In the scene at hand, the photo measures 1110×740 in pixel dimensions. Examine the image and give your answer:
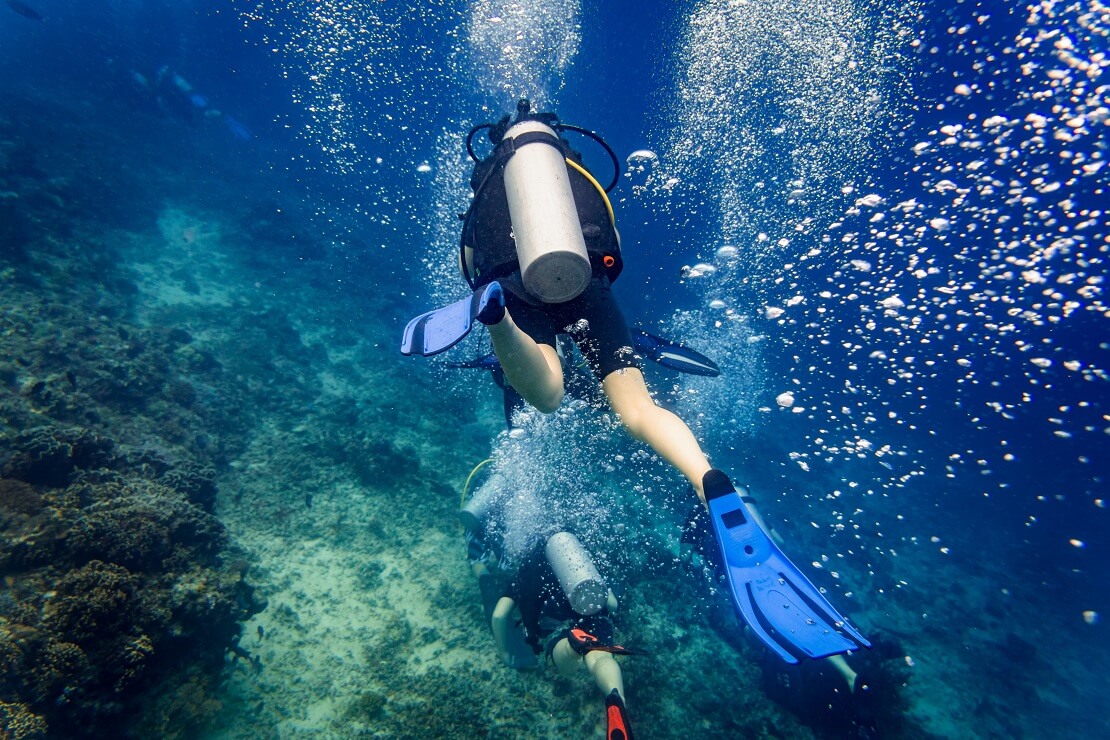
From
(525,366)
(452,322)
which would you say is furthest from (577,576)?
(452,322)

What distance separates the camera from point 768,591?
2.85m

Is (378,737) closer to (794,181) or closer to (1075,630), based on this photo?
(1075,630)

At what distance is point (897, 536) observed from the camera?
1823cm

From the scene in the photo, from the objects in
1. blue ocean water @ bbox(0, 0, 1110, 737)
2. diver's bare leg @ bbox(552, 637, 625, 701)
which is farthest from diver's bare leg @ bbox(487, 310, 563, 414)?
blue ocean water @ bbox(0, 0, 1110, 737)

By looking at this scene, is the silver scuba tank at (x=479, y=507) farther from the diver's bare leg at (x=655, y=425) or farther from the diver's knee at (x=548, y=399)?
the diver's knee at (x=548, y=399)

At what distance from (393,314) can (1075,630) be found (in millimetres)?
28421

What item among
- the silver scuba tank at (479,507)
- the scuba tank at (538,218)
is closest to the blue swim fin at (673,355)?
the scuba tank at (538,218)

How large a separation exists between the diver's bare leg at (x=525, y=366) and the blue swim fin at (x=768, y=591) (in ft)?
3.78

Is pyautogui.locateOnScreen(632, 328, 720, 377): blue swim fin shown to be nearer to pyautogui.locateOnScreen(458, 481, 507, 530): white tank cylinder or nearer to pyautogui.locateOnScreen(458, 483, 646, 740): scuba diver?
pyautogui.locateOnScreen(458, 483, 646, 740): scuba diver

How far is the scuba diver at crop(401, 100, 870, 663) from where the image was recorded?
8.55 feet

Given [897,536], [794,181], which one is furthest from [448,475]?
[794,181]

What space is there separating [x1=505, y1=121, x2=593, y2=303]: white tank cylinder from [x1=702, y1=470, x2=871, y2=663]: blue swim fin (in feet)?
5.03

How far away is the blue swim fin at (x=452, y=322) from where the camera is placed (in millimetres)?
2357

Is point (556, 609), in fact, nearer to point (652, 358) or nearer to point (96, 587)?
point (652, 358)
